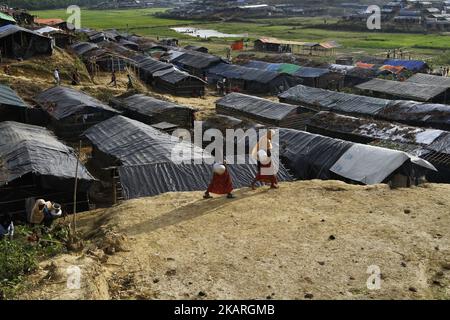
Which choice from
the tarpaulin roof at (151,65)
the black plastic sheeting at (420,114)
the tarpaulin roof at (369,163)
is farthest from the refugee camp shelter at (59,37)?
the tarpaulin roof at (369,163)

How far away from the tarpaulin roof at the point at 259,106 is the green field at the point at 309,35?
31438mm

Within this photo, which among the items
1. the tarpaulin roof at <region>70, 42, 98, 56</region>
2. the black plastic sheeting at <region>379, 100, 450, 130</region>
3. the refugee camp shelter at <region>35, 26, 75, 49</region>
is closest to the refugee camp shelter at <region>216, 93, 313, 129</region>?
the black plastic sheeting at <region>379, 100, 450, 130</region>

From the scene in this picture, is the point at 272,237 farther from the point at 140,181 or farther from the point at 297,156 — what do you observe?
the point at 297,156

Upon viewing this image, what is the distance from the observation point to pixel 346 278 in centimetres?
898

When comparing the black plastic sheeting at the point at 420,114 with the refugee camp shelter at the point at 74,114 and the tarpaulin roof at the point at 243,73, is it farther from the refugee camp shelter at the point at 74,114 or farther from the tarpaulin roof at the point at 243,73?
the refugee camp shelter at the point at 74,114

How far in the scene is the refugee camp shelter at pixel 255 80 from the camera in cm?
4322

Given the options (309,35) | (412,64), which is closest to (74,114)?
(412,64)

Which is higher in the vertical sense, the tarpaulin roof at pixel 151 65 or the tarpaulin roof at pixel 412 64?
the tarpaulin roof at pixel 151 65

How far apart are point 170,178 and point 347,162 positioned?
667 centimetres

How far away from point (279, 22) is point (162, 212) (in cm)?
9717

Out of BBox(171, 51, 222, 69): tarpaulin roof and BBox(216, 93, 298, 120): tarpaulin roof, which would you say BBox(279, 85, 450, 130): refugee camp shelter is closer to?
BBox(216, 93, 298, 120): tarpaulin roof

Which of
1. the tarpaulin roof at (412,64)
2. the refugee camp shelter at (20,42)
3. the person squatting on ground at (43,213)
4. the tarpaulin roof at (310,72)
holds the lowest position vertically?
the person squatting on ground at (43,213)

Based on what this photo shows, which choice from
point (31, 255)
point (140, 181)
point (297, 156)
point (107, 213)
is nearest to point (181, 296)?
point (31, 255)

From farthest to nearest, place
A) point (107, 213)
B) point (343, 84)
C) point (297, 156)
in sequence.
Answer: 1. point (343, 84)
2. point (297, 156)
3. point (107, 213)
